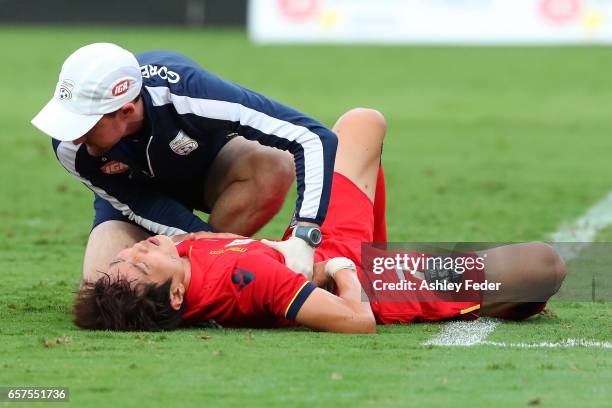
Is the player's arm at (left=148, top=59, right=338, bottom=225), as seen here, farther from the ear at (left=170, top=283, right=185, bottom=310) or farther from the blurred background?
the blurred background

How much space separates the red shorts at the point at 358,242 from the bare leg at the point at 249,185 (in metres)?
0.47

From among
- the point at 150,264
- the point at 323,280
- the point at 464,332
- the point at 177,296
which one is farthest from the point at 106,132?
the point at 464,332

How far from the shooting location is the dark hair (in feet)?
17.9

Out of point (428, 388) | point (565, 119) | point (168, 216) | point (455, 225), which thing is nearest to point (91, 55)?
point (168, 216)

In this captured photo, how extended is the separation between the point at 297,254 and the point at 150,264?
0.68 metres

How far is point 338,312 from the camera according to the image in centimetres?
543

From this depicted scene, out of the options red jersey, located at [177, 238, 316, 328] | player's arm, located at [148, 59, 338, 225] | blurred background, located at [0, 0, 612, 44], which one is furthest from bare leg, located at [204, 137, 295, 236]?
blurred background, located at [0, 0, 612, 44]

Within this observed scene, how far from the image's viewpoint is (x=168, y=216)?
6.63 metres

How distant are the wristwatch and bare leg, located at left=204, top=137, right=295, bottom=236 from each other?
3.46ft

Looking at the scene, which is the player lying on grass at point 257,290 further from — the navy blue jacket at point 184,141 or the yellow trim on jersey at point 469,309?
the navy blue jacket at point 184,141

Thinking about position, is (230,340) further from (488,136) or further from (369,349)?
(488,136)

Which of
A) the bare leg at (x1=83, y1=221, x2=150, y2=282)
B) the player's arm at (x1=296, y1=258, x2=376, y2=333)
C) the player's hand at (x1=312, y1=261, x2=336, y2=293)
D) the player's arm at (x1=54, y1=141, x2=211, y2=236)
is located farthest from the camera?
the player's arm at (x1=54, y1=141, x2=211, y2=236)

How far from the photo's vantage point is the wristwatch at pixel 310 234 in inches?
226

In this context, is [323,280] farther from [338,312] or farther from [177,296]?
[177,296]
